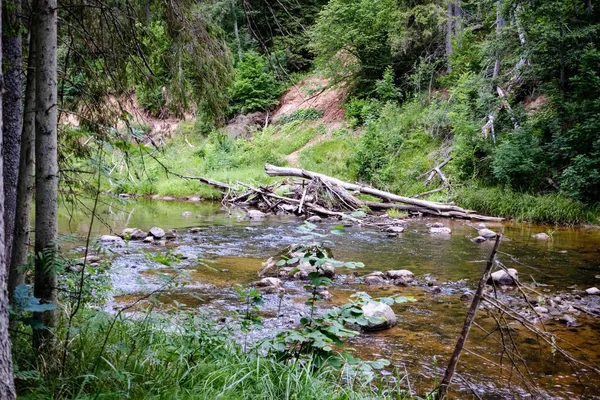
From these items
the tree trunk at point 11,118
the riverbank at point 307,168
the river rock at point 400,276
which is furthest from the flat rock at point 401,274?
the riverbank at point 307,168

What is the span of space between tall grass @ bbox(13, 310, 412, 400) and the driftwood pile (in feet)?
37.4

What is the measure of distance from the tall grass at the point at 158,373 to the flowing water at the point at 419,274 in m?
0.49

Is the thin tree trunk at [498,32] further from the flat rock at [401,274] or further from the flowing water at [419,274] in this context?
the flat rock at [401,274]

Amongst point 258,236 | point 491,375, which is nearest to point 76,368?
point 491,375

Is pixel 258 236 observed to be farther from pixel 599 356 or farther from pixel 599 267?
pixel 599 356

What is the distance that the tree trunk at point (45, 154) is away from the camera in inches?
113

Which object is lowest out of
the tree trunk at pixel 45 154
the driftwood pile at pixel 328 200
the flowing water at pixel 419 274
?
the flowing water at pixel 419 274

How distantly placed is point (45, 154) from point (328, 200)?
13201mm

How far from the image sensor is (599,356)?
16.5 feet

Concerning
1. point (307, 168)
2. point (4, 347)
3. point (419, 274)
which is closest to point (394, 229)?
point (419, 274)

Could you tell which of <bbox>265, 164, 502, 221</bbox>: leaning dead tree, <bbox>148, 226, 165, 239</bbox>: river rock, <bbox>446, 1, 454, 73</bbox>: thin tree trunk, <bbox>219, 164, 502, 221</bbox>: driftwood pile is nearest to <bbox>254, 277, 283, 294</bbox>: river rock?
<bbox>148, 226, 165, 239</bbox>: river rock

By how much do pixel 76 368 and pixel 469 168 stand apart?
1519 cm

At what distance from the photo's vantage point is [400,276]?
7.92 m

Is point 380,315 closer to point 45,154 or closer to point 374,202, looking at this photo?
point 45,154
